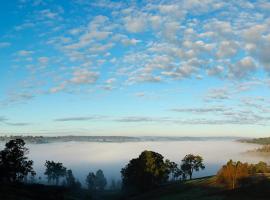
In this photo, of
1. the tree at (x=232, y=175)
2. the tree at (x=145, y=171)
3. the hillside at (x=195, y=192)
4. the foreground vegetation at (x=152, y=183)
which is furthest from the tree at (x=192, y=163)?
the hillside at (x=195, y=192)

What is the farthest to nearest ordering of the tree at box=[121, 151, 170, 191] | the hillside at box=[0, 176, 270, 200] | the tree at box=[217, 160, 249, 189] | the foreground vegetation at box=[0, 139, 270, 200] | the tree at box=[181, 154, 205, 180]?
the tree at box=[181, 154, 205, 180], the tree at box=[121, 151, 170, 191], the tree at box=[217, 160, 249, 189], the foreground vegetation at box=[0, 139, 270, 200], the hillside at box=[0, 176, 270, 200]

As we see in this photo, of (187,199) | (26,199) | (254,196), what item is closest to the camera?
(26,199)

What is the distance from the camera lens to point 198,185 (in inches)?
4882

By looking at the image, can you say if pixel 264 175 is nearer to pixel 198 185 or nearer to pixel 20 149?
pixel 198 185

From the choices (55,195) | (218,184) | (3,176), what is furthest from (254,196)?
(3,176)

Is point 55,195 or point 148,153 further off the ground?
point 148,153

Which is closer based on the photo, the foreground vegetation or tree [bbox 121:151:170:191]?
the foreground vegetation

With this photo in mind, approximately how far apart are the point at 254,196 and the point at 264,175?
37745mm

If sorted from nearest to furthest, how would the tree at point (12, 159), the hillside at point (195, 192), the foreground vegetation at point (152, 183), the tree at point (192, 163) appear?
the hillside at point (195, 192)
the foreground vegetation at point (152, 183)
the tree at point (12, 159)
the tree at point (192, 163)

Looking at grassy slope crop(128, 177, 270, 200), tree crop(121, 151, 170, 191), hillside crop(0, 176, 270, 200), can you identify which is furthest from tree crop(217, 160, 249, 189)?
tree crop(121, 151, 170, 191)

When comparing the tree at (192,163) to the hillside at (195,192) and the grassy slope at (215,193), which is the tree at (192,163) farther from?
the hillside at (195,192)

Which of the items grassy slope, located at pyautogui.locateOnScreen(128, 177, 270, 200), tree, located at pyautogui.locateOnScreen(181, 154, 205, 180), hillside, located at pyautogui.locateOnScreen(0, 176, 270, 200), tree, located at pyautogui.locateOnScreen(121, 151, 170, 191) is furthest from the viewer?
tree, located at pyautogui.locateOnScreen(181, 154, 205, 180)

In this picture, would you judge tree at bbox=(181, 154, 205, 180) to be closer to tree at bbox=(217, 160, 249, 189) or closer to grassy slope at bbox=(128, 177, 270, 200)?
grassy slope at bbox=(128, 177, 270, 200)

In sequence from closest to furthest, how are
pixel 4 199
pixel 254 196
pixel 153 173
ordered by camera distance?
pixel 4 199 → pixel 254 196 → pixel 153 173
